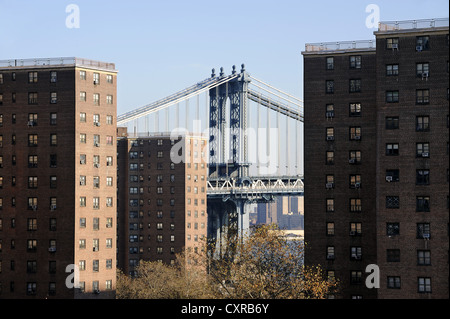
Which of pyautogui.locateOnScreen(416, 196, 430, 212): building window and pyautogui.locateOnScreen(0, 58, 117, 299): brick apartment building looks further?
pyautogui.locateOnScreen(0, 58, 117, 299): brick apartment building

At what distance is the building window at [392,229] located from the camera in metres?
132

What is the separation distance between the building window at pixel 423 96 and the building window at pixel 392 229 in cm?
1744

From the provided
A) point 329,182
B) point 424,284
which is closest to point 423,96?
point 424,284

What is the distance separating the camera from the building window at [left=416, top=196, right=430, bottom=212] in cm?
13000

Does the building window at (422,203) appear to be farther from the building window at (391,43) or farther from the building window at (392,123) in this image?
the building window at (391,43)

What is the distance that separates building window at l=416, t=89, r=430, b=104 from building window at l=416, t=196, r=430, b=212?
13419 millimetres

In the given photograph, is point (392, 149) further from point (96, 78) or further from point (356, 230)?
point (96, 78)

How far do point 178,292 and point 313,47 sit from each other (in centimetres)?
6247

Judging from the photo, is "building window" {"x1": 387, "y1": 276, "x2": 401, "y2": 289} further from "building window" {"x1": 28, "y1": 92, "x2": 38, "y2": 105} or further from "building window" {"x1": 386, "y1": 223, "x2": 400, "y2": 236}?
"building window" {"x1": 28, "y1": 92, "x2": 38, "y2": 105}

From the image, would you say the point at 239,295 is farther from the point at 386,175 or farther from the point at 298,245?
the point at 386,175

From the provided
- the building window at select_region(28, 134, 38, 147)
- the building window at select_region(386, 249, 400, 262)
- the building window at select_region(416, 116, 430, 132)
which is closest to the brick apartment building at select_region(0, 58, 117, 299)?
the building window at select_region(28, 134, 38, 147)

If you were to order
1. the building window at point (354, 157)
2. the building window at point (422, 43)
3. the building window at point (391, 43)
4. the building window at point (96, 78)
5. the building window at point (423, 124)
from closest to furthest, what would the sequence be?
the building window at point (423, 124) < the building window at point (422, 43) < the building window at point (391, 43) < the building window at point (354, 157) < the building window at point (96, 78)

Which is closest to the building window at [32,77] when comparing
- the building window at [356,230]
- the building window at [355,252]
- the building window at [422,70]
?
the building window at [356,230]
